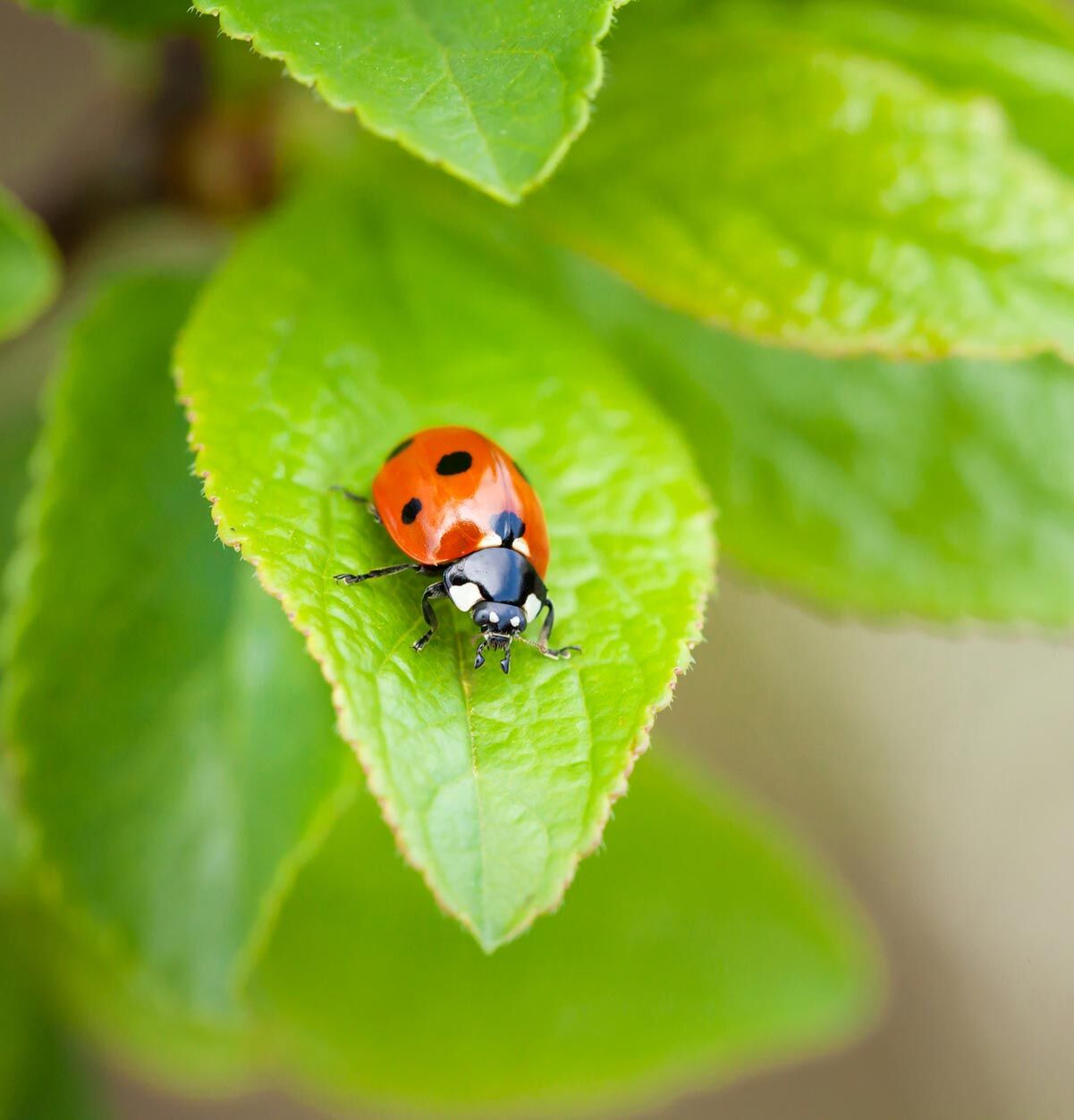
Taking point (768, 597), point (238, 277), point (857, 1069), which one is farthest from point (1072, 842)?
point (238, 277)

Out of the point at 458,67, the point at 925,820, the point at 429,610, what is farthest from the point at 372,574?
the point at 925,820

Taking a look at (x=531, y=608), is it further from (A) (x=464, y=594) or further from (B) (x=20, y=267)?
(B) (x=20, y=267)

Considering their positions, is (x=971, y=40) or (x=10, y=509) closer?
(x=971, y=40)

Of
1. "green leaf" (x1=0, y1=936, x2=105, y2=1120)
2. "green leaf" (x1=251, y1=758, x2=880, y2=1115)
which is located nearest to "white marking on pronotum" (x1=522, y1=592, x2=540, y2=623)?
"green leaf" (x1=251, y1=758, x2=880, y2=1115)

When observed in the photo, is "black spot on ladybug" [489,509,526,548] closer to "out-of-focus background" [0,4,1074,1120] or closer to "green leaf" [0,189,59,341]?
"green leaf" [0,189,59,341]

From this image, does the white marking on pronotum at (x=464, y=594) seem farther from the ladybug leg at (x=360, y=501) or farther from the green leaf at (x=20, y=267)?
the green leaf at (x=20, y=267)

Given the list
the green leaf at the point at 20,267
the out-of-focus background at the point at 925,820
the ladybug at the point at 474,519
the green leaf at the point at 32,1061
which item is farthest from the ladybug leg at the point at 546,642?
the out-of-focus background at the point at 925,820

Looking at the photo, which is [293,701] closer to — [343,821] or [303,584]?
[303,584]
